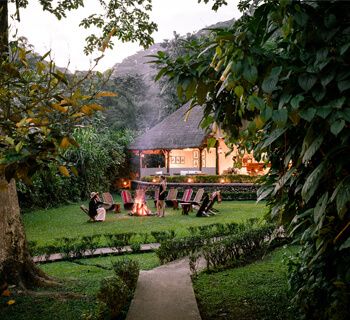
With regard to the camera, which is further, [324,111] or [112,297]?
[112,297]

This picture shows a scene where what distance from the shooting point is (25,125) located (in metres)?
2.44

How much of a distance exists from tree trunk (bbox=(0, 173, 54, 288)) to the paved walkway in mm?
1885

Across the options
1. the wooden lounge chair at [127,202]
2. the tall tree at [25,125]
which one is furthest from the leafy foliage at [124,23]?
the wooden lounge chair at [127,202]

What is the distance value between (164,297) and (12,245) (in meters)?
2.60

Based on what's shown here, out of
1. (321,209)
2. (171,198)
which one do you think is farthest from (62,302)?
(171,198)

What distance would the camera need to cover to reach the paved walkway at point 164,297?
4762 mm

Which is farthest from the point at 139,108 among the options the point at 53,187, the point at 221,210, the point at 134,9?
the point at 134,9

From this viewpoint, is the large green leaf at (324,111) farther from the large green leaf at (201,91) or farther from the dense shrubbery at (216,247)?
the dense shrubbery at (216,247)

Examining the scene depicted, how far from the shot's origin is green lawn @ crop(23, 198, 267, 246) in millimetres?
13258

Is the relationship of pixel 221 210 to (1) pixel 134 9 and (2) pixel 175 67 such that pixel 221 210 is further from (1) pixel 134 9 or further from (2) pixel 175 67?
(2) pixel 175 67

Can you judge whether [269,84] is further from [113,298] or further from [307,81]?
[113,298]

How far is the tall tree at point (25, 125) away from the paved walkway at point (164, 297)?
1.91m

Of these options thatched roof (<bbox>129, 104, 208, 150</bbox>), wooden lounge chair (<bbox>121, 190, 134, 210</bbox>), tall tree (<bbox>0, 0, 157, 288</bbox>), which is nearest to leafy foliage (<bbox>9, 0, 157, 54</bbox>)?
tall tree (<bbox>0, 0, 157, 288</bbox>)

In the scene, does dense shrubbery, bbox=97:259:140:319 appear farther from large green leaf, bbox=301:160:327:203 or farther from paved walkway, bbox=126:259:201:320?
large green leaf, bbox=301:160:327:203
